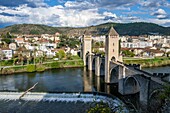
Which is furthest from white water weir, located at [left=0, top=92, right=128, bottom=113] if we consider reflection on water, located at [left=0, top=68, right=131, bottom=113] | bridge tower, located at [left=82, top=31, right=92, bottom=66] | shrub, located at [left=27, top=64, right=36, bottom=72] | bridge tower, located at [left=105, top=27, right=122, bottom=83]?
bridge tower, located at [left=82, top=31, right=92, bottom=66]

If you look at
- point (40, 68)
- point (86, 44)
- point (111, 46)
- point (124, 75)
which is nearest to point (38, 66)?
point (40, 68)

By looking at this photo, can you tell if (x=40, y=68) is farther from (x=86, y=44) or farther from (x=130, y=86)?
(x=130, y=86)

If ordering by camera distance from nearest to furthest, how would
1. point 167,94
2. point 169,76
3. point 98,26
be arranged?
point 167,94 < point 169,76 < point 98,26

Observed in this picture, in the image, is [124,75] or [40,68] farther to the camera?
[40,68]

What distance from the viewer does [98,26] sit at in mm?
167375

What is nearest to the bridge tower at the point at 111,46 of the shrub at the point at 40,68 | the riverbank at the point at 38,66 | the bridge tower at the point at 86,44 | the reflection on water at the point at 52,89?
the reflection on water at the point at 52,89

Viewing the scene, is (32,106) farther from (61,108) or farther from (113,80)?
(113,80)

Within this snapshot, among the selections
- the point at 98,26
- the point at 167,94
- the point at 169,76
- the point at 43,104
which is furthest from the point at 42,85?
the point at 98,26

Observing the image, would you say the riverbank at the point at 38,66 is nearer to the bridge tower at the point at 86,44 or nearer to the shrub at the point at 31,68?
the shrub at the point at 31,68

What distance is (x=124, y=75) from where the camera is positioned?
21562 millimetres

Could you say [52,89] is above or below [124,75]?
below

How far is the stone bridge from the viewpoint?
15586 millimetres

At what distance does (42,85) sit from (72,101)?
8.36 metres

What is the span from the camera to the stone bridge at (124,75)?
614 inches
